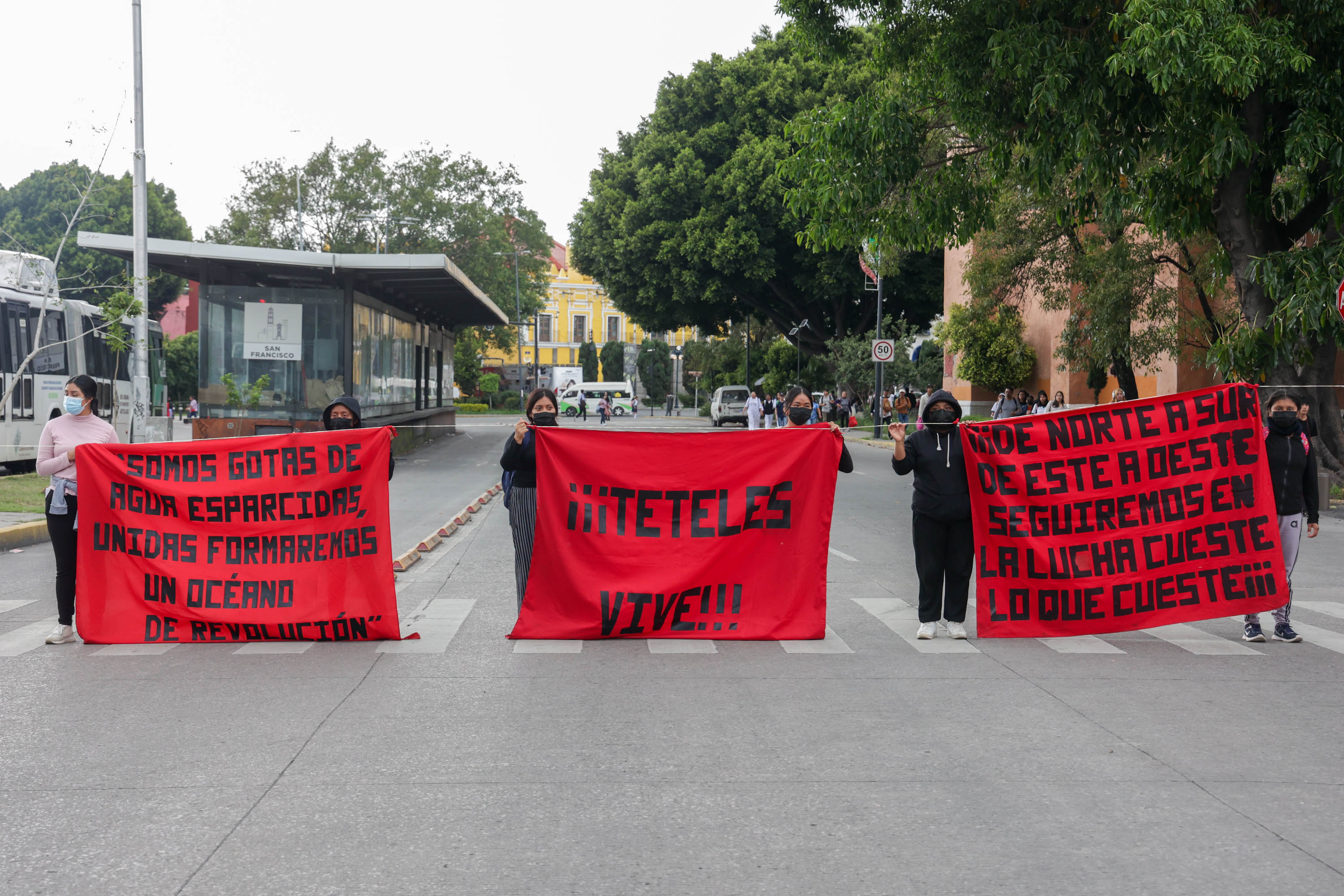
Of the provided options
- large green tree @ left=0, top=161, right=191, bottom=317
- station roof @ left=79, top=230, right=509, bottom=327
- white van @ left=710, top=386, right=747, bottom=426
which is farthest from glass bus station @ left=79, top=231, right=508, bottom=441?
large green tree @ left=0, top=161, right=191, bottom=317

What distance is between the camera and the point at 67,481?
819 cm

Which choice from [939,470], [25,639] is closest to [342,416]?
[25,639]

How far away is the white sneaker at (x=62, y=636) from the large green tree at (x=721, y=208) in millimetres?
35658

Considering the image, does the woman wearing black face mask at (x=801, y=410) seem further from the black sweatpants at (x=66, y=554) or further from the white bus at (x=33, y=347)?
the white bus at (x=33, y=347)

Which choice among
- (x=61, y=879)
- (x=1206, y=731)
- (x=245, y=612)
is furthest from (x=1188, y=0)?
(x=61, y=879)

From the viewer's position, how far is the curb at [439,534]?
11.8m

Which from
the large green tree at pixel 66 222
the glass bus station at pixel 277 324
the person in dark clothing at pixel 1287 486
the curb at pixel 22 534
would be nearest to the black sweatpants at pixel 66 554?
the curb at pixel 22 534

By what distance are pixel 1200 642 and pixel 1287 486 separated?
48.6 inches

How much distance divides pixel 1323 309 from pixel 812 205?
6.86m

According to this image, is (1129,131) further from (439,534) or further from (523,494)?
(523,494)

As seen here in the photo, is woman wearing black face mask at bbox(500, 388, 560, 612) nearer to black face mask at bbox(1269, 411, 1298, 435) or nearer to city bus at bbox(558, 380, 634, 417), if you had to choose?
black face mask at bbox(1269, 411, 1298, 435)

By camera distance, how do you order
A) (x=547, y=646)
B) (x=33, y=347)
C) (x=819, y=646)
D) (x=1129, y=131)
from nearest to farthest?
(x=547, y=646) → (x=819, y=646) → (x=1129, y=131) → (x=33, y=347)

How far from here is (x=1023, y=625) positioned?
27.7ft

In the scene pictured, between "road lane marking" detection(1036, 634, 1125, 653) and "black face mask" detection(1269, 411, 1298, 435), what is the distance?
189cm
